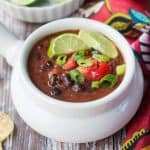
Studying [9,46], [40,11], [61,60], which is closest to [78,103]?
[61,60]

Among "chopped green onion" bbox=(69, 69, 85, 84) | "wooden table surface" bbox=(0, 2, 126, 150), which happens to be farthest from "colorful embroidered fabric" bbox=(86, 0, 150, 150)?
"chopped green onion" bbox=(69, 69, 85, 84)

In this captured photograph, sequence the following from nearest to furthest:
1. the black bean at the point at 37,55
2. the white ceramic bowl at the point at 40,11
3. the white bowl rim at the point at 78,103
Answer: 1. the white bowl rim at the point at 78,103
2. the black bean at the point at 37,55
3. the white ceramic bowl at the point at 40,11

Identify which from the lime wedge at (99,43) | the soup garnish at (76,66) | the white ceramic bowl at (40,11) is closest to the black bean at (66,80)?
the soup garnish at (76,66)

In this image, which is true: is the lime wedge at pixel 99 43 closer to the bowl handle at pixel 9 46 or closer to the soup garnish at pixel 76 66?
the soup garnish at pixel 76 66

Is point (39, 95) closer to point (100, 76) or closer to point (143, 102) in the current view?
point (100, 76)

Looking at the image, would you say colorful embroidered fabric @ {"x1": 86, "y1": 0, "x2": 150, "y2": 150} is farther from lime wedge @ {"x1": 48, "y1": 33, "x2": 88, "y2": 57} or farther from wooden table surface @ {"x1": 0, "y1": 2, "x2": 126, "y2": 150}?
lime wedge @ {"x1": 48, "y1": 33, "x2": 88, "y2": 57}

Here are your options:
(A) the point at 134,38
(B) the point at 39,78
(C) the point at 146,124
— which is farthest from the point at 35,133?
(A) the point at 134,38

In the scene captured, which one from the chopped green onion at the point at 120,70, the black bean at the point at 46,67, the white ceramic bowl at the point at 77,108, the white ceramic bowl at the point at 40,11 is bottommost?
the white ceramic bowl at the point at 77,108
